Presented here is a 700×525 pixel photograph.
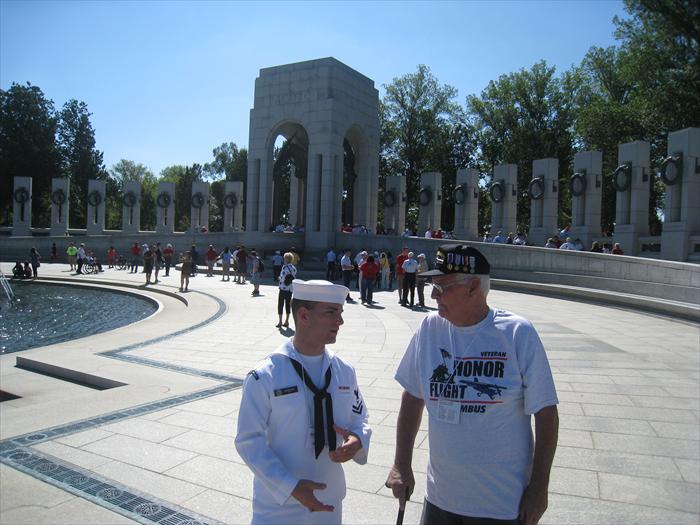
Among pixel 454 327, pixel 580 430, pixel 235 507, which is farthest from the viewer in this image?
pixel 580 430

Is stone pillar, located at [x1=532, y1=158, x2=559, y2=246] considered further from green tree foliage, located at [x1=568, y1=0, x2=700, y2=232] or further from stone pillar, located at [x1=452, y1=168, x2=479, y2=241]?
green tree foliage, located at [x1=568, y1=0, x2=700, y2=232]

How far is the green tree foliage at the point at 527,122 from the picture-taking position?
46.9 m

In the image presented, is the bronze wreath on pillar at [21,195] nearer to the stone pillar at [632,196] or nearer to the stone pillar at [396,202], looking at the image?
the stone pillar at [396,202]

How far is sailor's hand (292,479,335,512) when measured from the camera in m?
2.21

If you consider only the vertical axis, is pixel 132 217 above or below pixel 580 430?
above

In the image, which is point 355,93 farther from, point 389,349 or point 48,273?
point 389,349

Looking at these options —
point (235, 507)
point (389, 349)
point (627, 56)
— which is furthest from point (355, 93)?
point (235, 507)

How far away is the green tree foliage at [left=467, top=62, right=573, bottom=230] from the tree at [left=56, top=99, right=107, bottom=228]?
44391mm

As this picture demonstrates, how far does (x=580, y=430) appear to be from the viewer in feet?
18.0

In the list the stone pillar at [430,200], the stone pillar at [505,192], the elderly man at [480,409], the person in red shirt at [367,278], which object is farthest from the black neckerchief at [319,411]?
the stone pillar at [430,200]

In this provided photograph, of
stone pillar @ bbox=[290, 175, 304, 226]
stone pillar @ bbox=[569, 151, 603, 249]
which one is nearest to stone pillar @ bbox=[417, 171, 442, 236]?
stone pillar @ bbox=[569, 151, 603, 249]

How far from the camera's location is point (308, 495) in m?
2.22

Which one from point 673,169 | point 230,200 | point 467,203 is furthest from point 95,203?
point 673,169

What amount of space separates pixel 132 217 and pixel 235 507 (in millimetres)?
40266
